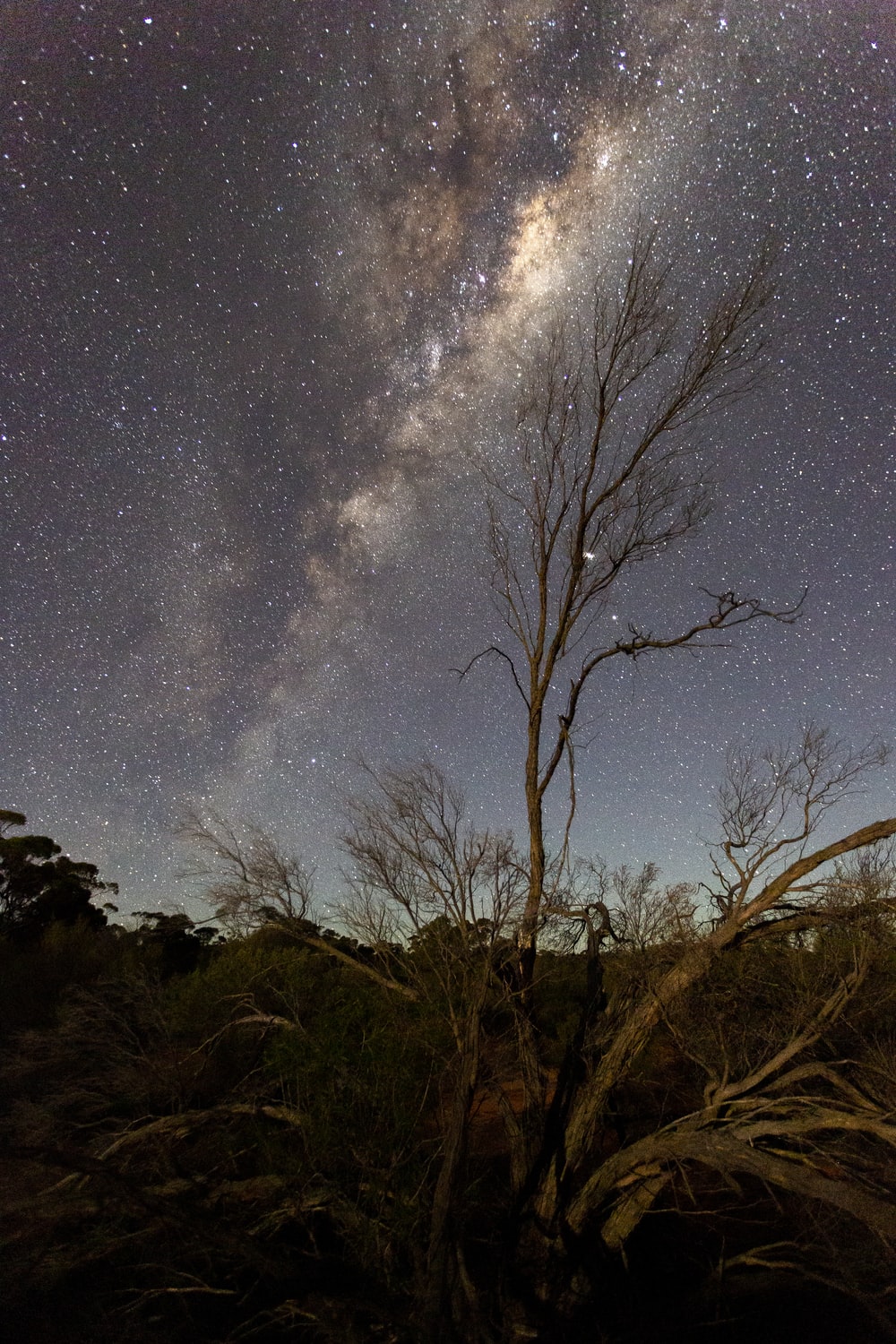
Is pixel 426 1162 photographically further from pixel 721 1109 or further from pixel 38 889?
pixel 38 889

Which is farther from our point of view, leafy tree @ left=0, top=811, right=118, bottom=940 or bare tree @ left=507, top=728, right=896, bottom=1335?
leafy tree @ left=0, top=811, right=118, bottom=940

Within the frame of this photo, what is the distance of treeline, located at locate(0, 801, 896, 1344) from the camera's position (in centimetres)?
634

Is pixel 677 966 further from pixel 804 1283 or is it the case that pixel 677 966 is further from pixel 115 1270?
pixel 115 1270

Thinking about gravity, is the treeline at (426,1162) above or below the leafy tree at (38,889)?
below

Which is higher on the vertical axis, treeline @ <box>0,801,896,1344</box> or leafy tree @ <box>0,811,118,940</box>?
leafy tree @ <box>0,811,118,940</box>

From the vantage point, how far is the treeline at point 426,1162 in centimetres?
634

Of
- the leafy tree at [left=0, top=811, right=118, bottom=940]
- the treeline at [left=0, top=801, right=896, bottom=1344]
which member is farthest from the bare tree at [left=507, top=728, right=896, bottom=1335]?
the leafy tree at [left=0, top=811, right=118, bottom=940]

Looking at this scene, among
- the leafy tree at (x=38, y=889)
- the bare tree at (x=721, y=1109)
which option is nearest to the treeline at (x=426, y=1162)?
the bare tree at (x=721, y=1109)

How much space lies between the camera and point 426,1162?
7.66 metres

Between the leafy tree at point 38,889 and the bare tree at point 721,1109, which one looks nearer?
the bare tree at point 721,1109

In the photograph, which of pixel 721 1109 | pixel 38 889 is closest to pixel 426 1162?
pixel 721 1109

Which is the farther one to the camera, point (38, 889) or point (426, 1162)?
point (38, 889)

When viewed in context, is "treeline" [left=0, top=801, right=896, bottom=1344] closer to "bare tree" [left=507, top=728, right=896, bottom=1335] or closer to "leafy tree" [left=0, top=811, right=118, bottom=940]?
"bare tree" [left=507, top=728, right=896, bottom=1335]

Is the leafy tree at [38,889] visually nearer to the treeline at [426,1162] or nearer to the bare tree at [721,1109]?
the treeline at [426,1162]
